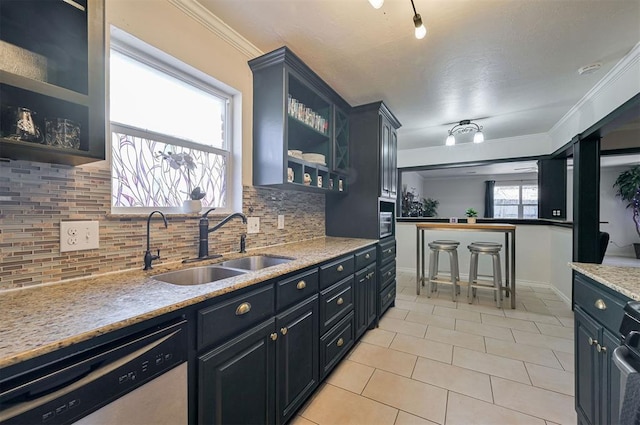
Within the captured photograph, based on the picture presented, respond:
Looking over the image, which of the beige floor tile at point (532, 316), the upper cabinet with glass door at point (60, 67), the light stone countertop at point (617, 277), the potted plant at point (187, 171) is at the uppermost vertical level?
the upper cabinet with glass door at point (60, 67)

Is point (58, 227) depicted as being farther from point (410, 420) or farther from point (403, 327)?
point (403, 327)

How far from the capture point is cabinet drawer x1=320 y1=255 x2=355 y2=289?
5.73 feet

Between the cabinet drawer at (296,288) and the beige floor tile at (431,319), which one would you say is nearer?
the cabinet drawer at (296,288)

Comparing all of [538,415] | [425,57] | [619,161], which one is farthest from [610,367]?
[619,161]

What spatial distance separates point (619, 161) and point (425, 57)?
23.0ft

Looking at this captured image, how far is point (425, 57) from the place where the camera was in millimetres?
2178

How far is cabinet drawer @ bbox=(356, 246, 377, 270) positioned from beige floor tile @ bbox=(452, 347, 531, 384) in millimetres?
1017

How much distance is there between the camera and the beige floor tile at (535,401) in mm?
1557

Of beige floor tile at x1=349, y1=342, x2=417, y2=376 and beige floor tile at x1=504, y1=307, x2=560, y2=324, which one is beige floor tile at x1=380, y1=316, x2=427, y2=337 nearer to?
beige floor tile at x1=349, y1=342, x2=417, y2=376

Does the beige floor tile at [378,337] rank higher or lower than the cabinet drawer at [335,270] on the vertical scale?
lower

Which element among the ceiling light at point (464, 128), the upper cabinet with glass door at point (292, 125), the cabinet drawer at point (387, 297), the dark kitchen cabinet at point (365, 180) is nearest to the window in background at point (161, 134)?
the upper cabinet with glass door at point (292, 125)

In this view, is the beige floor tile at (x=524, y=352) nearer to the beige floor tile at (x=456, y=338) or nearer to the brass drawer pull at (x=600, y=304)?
the beige floor tile at (x=456, y=338)

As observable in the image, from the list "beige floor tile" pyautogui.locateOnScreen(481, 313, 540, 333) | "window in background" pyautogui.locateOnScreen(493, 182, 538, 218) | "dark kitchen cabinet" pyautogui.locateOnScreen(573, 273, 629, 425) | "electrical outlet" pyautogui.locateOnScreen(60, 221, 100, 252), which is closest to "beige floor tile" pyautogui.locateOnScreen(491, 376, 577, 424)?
"dark kitchen cabinet" pyautogui.locateOnScreen(573, 273, 629, 425)

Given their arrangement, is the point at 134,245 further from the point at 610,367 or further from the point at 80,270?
the point at 610,367
